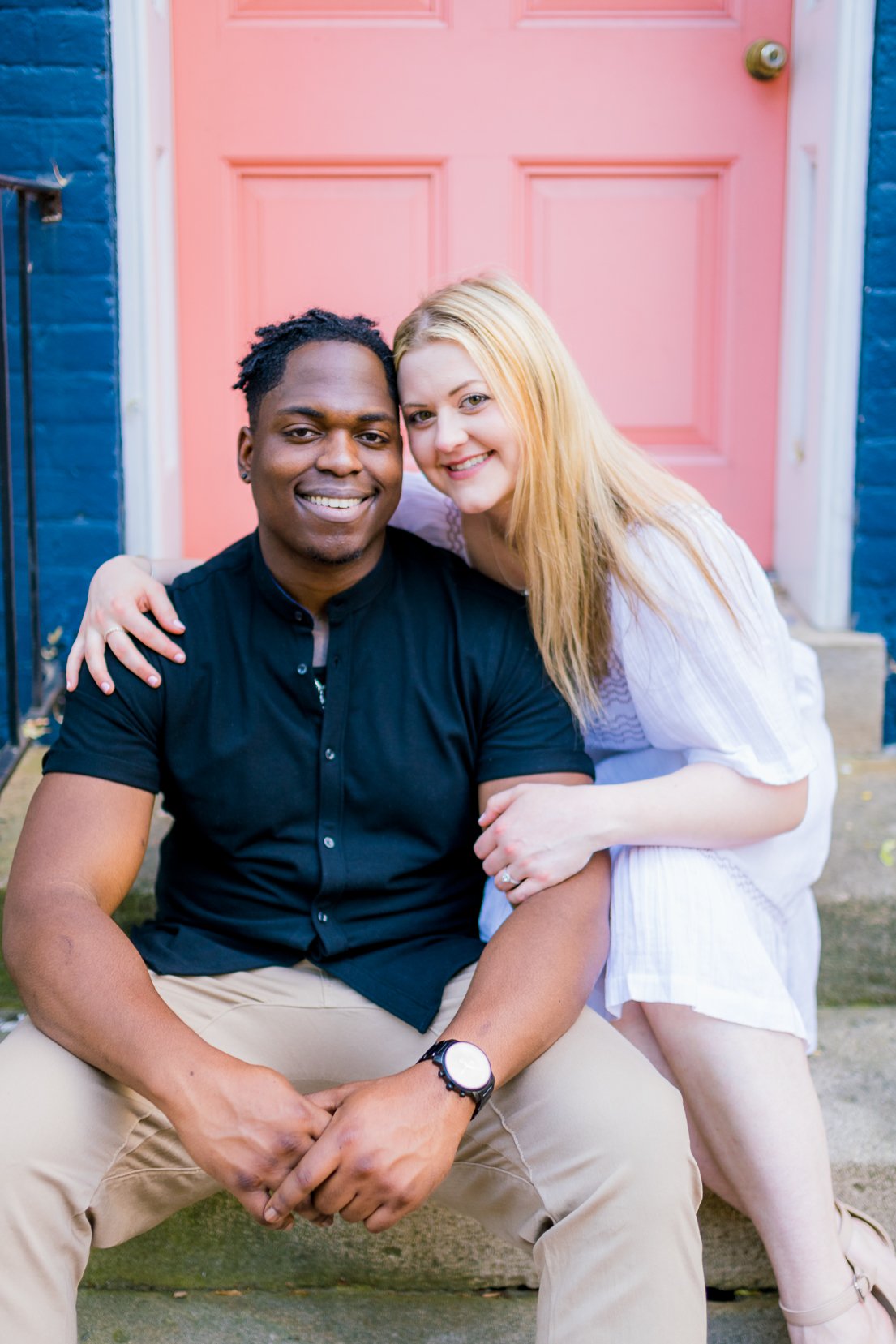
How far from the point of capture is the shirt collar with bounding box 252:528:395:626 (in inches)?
81.9

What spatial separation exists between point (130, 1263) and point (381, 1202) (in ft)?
2.27

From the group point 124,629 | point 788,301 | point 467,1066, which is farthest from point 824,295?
point 467,1066

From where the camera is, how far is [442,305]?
205cm

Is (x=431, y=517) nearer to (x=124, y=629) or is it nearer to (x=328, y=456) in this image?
(x=328, y=456)

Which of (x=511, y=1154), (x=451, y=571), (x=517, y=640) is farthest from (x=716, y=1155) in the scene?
(x=451, y=571)

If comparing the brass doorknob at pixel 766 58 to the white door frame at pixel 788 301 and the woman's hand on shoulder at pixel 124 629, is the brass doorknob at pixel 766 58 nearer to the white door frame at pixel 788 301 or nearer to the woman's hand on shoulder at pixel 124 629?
the white door frame at pixel 788 301

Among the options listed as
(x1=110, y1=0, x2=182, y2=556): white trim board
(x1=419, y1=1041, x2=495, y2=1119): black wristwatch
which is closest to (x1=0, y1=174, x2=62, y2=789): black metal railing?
(x1=110, y1=0, x2=182, y2=556): white trim board

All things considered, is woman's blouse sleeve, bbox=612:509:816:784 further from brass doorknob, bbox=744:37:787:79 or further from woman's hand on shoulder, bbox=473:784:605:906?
brass doorknob, bbox=744:37:787:79

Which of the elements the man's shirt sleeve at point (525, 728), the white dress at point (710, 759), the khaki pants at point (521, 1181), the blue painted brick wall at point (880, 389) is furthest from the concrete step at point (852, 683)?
the khaki pants at point (521, 1181)

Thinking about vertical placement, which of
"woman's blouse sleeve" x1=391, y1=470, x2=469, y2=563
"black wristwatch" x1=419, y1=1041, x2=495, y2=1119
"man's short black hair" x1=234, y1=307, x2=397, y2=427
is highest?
"man's short black hair" x1=234, y1=307, x2=397, y2=427

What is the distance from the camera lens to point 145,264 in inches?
116

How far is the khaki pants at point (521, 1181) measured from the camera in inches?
64.0

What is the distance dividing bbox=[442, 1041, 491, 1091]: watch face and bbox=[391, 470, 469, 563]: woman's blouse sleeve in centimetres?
88

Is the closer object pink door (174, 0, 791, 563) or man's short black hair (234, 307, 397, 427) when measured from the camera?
man's short black hair (234, 307, 397, 427)
